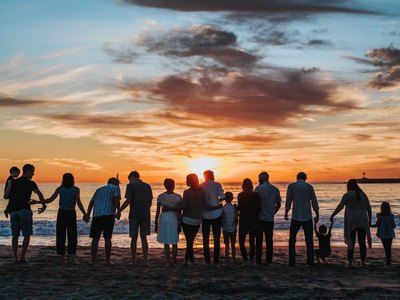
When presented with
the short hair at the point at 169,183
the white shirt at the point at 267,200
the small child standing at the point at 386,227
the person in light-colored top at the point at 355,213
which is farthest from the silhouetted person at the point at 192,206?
the small child standing at the point at 386,227

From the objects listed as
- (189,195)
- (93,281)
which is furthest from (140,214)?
(93,281)

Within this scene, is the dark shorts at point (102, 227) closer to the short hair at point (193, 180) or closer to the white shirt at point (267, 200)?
the short hair at point (193, 180)

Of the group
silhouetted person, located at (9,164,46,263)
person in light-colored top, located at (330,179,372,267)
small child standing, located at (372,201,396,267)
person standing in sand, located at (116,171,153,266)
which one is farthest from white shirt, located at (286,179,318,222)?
silhouetted person, located at (9,164,46,263)

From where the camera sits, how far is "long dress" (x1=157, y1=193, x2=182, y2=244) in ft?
38.9

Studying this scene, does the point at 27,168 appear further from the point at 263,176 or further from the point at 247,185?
the point at 263,176

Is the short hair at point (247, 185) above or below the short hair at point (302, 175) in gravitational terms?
below

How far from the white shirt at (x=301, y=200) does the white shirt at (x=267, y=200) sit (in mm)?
307

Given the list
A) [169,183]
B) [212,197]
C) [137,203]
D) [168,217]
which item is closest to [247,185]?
[212,197]

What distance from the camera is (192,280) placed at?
1003 cm

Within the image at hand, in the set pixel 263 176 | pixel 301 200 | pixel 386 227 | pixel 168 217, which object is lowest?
pixel 386 227

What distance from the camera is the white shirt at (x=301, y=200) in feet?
40.2

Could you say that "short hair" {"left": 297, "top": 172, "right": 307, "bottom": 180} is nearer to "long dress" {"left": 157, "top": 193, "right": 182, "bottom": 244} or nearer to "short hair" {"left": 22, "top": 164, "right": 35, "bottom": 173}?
"long dress" {"left": 157, "top": 193, "right": 182, "bottom": 244}

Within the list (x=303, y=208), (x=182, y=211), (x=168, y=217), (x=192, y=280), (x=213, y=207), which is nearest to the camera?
(x=192, y=280)

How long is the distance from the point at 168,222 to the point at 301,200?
3119 millimetres
